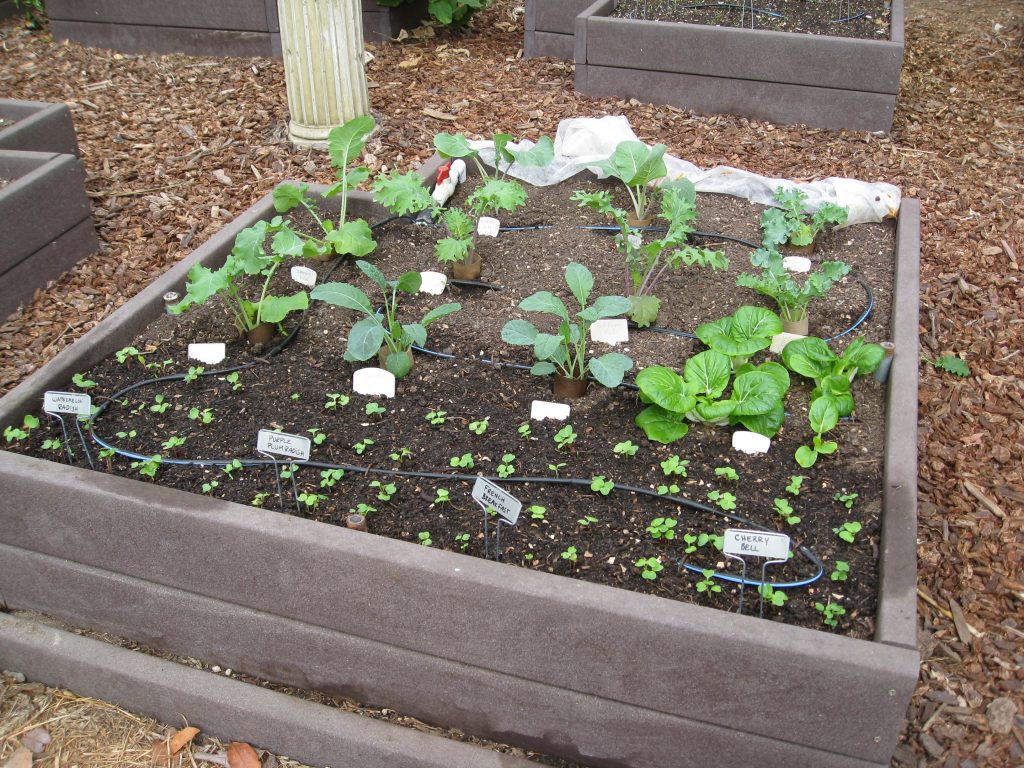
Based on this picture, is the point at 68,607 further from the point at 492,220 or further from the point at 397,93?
the point at 397,93

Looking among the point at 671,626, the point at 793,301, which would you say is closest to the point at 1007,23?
the point at 793,301

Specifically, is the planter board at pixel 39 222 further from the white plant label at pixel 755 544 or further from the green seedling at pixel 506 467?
the white plant label at pixel 755 544

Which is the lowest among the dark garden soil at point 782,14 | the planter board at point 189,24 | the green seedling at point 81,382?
the green seedling at point 81,382

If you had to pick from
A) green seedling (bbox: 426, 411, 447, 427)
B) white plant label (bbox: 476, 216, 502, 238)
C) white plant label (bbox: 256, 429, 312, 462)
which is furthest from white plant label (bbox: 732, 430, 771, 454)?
white plant label (bbox: 476, 216, 502, 238)

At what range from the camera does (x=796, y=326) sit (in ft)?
10.1

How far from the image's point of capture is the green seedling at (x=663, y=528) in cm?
229

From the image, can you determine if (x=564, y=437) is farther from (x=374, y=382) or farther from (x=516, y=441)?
(x=374, y=382)

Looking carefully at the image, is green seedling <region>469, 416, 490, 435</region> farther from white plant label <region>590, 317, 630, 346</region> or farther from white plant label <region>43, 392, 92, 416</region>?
white plant label <region>43, 392, 92, 416</region>

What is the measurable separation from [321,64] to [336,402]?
2.36 metres

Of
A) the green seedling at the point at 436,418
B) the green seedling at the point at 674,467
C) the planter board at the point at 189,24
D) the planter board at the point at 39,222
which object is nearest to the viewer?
the green seedling at the point at 674,467

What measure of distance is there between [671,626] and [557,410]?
92cm

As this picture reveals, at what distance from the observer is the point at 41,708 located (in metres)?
2.42

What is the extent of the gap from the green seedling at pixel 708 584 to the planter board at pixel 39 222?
9.91 feet

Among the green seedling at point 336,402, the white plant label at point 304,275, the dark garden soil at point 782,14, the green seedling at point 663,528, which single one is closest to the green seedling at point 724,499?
the green seedling at point 663,528
